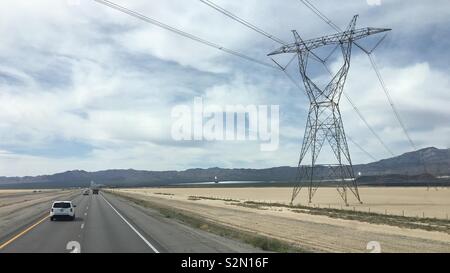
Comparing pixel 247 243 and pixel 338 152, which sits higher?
pixel 338 152

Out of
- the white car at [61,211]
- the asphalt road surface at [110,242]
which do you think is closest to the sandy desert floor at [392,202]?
the white car at [61,211]

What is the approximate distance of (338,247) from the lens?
83.9 ft

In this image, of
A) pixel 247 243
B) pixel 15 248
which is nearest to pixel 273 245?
pixel 247 243

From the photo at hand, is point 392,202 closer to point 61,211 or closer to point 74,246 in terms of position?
point 61,211

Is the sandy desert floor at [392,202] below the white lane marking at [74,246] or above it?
above

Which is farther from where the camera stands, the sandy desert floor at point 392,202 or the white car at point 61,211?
the sandy desert floor at point 392,202

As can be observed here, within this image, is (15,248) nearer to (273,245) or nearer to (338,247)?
(273,245)

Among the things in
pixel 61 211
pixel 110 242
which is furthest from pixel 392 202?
pixel 110 242

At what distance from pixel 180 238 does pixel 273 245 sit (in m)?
5.11

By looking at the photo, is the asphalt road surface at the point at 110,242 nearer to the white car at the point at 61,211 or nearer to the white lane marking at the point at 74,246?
the white lane marking at the point at 74,246

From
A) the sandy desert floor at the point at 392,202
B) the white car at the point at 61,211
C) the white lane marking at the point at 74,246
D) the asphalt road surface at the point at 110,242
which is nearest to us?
the white lane marking at the point at 74,246

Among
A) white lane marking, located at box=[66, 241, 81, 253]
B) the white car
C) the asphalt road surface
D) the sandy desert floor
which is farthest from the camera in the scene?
the sandy desert floor

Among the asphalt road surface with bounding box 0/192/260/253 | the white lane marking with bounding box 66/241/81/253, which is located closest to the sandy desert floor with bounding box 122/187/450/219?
the asphalt road surface with bounding box 0/192/260/253

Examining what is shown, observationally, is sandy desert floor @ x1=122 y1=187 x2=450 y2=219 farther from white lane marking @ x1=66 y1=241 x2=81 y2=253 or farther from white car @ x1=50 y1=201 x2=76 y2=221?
white lane marking @ x1=66 y1=241 x2=81 y2=253
